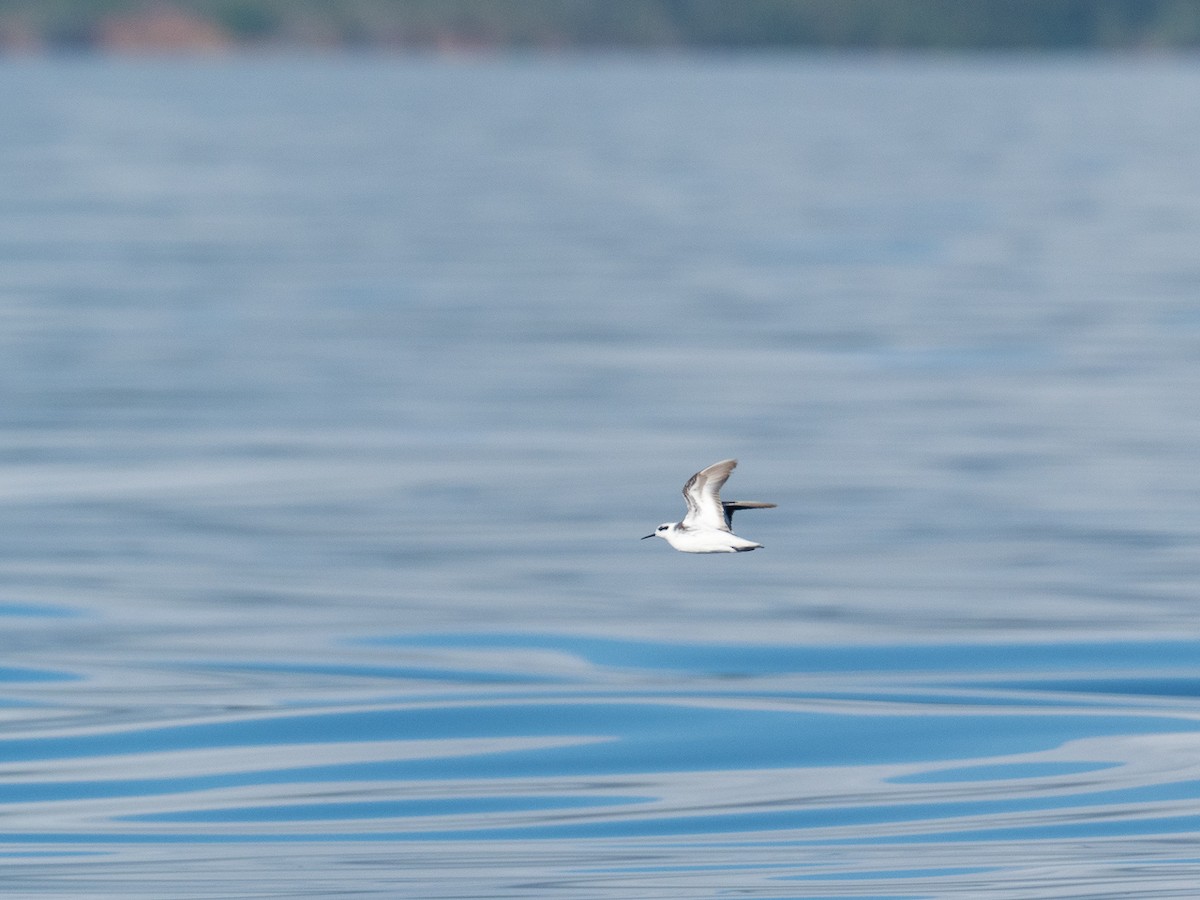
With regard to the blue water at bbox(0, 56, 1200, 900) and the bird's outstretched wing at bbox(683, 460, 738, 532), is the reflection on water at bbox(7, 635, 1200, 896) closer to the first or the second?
the blue water at bbox(0, 56, 1200, 900)

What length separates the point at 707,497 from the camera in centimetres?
707

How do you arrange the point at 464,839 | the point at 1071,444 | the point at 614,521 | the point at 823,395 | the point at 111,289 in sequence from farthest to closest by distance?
1. the point at 111,289
2. the point at 823,395
3. the point at 1071,444
4. the point at 614,521
5. the point at 464,839

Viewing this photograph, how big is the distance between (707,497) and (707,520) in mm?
92

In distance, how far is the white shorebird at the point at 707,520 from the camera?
6.72 meters

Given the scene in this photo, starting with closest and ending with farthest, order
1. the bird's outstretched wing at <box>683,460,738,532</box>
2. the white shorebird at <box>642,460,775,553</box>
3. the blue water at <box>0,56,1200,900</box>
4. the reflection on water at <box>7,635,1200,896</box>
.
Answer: the white shorebird at <box>642,460,775,553</box>, the bird's outstretched wing at <box>683,460,738,532</box>, the reflection on water at <box>7,635,1200,896</box>, the blue water at <box>0,56,1200,900</box>

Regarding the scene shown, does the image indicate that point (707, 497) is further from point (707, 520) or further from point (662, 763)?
point (662, 763)

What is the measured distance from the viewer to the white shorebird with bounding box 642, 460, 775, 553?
22.0ft

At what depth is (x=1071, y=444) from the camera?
14.0 m

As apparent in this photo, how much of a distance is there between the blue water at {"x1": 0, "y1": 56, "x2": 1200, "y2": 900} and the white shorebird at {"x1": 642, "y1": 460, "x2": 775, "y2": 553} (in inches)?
34.7

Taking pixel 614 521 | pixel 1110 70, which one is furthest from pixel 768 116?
pixel 1110 70

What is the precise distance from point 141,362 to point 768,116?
7219 centimetres

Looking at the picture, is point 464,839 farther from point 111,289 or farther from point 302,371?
point 111,289

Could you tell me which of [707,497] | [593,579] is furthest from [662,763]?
[593,579]

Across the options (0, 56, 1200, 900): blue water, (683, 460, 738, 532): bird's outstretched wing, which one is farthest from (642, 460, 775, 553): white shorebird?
(0, 56, 1200, 900): blue water
